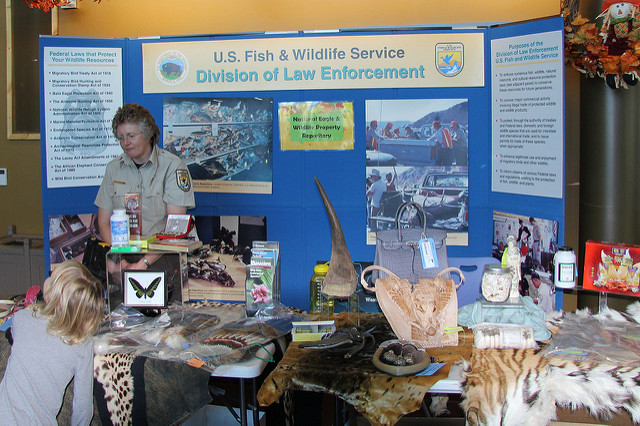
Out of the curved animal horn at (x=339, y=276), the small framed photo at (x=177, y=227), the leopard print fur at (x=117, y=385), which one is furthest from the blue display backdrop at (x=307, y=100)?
the leopard print fur at (x=117, y=385)

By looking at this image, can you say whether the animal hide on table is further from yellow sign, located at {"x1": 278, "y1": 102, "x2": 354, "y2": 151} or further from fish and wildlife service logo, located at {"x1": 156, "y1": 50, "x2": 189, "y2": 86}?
fish and wildlife service logo, located at {"x1": 156, "y1": 50, "x2": 189, "y2": 86}

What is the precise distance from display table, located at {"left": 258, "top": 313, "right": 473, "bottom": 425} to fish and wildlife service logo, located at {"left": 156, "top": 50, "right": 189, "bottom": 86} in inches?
95.1

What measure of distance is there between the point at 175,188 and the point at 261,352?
4.56 ft

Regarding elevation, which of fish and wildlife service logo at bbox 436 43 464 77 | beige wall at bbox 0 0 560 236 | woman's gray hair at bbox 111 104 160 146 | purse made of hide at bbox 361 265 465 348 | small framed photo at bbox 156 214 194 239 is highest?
beige wall at bbox 0 0 560 236

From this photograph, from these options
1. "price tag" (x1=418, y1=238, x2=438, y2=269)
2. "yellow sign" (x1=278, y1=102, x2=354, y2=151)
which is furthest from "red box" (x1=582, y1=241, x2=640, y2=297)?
"yellow sign" (x1=278, y1=102, x2=354, y2=151)

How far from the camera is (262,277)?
290 cm

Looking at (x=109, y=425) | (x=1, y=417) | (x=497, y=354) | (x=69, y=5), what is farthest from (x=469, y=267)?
(x=69, y=5)

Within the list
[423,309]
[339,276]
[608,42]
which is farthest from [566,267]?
[608,42]

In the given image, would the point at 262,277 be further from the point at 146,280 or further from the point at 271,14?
the point at 271,14

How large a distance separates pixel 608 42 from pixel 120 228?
9.89ft

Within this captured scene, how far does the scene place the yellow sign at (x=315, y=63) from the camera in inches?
155

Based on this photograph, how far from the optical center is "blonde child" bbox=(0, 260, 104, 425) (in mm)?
2096

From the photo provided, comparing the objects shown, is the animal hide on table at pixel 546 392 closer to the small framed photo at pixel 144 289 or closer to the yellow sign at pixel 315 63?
the small framed photo at pixel 144 289

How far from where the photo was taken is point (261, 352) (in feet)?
8.17
